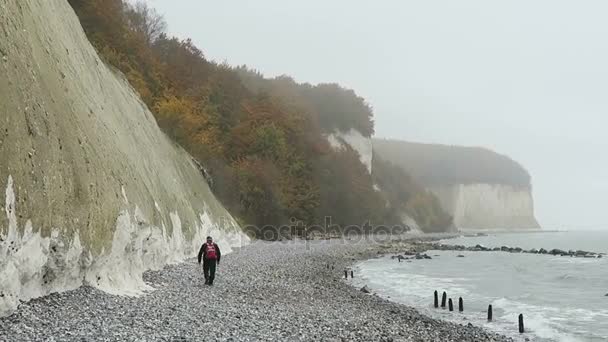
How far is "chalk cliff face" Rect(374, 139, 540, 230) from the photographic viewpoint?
16025 centimetres

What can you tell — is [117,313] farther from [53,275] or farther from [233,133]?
[233,133]

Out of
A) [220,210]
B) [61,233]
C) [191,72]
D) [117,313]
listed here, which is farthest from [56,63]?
[191,72]

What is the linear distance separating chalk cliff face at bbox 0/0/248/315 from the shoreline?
714 millimetres

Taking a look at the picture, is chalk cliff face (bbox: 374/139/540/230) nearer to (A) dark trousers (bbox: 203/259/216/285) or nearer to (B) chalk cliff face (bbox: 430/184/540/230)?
(B) chalk cliff face (bbox: 430/184/540/230)

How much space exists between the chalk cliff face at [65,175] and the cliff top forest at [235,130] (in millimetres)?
17403

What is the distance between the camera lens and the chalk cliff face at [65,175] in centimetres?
976

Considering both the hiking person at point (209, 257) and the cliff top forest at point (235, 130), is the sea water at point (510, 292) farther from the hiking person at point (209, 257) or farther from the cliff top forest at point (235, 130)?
the cliff top forest at point (235, 130)

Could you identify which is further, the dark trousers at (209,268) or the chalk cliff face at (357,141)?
the chalk cliff face at (357,141)

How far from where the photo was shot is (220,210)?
36.6 m

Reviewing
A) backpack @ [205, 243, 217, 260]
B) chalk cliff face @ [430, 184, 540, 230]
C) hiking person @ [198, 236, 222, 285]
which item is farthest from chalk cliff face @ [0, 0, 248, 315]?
chalk cliff face @ [430, 184, 540, 230]

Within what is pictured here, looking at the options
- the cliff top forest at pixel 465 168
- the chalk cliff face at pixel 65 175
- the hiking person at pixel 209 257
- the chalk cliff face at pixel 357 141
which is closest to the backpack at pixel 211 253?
the hiking person at pixel 209 257

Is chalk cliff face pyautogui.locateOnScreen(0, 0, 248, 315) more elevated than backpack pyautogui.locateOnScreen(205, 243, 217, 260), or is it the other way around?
chalk cliff face pyautogui.locateOnScreen(0, 0, 248, 315)

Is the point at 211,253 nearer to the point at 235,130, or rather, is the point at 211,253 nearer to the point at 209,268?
the point at 209,268

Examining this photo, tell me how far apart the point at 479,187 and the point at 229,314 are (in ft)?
534
